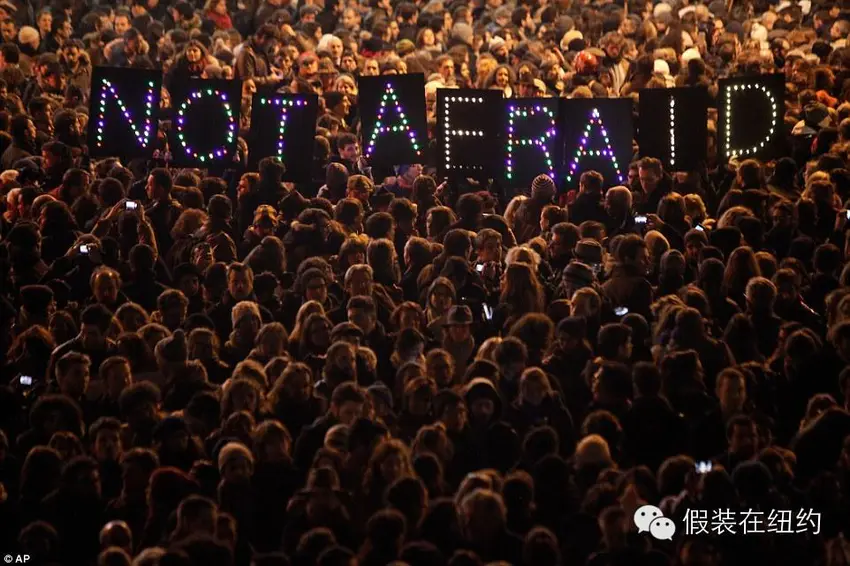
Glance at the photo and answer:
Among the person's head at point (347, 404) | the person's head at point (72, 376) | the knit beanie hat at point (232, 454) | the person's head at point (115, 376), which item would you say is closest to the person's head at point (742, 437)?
the person's head at point (347, 404)

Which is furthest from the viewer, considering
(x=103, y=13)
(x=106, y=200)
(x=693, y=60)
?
(x=103, y=13)

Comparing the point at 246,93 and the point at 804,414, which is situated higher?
the point at 246,93

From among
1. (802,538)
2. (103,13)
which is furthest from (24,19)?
(802,538)

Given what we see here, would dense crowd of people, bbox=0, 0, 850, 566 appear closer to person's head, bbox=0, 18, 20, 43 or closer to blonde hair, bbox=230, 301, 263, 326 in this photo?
blonde hair, bbox=230, 301, 263, 326

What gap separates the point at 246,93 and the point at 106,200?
363 cm

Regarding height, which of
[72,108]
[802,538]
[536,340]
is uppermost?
[72,108]

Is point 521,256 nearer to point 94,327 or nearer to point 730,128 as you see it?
point 94,327

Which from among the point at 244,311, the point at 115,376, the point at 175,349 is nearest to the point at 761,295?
the point at 244,311

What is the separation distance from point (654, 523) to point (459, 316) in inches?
121

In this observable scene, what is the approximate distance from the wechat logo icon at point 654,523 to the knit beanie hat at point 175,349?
361 centimetres

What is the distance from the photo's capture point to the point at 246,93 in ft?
60.1

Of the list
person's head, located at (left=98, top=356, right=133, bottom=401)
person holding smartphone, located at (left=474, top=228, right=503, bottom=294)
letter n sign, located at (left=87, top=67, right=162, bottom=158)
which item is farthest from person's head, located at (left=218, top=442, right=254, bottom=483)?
letter n sign, located at (left=87, top=67, right=162, bottom=158)

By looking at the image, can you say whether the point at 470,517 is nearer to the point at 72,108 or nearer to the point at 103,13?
the point at 72,108

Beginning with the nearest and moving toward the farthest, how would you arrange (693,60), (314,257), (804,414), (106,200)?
(804,414) → (314,257) → (106,200) → (693,60)
